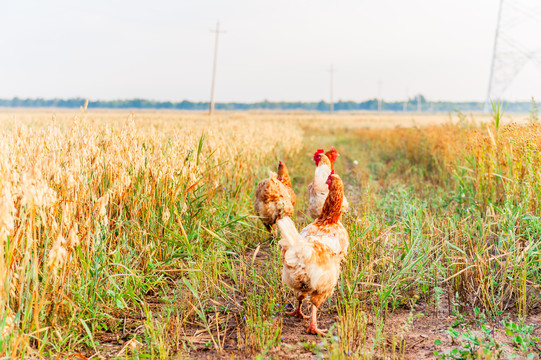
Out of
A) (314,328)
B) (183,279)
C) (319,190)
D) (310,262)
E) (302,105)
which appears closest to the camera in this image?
(310,262)

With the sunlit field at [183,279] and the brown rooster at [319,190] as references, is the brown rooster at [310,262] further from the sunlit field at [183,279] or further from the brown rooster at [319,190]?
the brown rooster at [319,190]

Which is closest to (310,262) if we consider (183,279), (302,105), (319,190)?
(183,279)

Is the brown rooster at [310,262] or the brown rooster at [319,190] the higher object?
the brown rooster at [319,190]

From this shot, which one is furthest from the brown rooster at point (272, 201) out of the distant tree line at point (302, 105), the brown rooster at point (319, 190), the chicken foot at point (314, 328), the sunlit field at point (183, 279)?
the distant tree line at point (302, 105)

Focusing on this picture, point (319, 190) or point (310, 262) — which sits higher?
point (319, 190)

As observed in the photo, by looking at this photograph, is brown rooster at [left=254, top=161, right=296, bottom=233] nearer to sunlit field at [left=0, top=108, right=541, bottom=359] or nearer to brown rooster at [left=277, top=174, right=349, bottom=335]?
sunlit field at [left=0, top=108, right=541, bottom=359]

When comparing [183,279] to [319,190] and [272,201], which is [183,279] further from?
[319,190]

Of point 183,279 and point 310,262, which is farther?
point 183,279

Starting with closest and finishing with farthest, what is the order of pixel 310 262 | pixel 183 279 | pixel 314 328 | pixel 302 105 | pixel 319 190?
pixel 310 262, pixel 314 328, pixel 183 279, pixel 319 190, pixel 302 105

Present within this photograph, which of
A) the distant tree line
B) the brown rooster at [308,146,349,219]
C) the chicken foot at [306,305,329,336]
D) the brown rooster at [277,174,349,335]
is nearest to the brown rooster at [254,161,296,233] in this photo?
the brown rooster at [308,146,349,219]

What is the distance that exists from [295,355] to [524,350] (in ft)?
4.69

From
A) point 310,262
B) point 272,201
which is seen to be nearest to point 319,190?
point 272,201

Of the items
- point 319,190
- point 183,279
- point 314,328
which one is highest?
point 319,190

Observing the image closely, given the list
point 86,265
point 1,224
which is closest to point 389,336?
point 86,265
